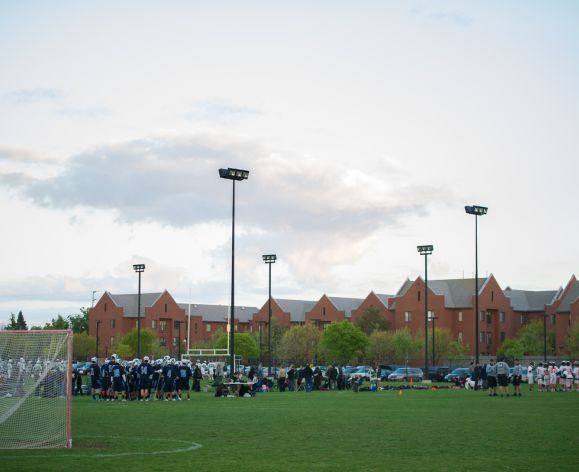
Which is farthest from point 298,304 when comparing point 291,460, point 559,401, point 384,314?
point 291,460

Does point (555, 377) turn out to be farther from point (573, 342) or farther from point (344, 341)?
point (344, 341)

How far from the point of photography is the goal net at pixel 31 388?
2003 cm

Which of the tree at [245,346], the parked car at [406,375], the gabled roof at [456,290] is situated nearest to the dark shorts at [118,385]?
the parked car at [406,375]

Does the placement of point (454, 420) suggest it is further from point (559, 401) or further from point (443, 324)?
point (443, 324)

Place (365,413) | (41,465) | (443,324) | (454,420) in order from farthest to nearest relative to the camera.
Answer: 1. (443,324)
2. (365,413)
3. (454,420)
4. (41,465)

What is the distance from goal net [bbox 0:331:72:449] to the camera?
65.7ft

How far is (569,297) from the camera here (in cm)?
11519

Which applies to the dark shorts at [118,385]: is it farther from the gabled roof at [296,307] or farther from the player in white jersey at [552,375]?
the gabled roof at [296,307]

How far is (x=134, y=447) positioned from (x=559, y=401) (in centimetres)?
2301

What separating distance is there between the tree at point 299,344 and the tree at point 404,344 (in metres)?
12.2

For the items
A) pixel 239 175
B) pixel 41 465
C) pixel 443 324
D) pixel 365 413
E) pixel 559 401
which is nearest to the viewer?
pixel 41 465

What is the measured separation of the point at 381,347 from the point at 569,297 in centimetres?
2644

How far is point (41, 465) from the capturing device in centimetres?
1529

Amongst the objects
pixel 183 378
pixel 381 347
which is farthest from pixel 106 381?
pixel 381 347
